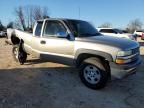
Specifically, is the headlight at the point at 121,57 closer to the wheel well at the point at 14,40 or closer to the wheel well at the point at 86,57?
the wheel well at the point at 86,57

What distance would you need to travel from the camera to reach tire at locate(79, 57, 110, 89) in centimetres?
536

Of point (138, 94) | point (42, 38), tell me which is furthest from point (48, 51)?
point (138, 94)

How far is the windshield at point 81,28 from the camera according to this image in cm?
613

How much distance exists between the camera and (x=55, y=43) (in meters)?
6.30

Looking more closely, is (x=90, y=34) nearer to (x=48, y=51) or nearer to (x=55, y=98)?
(x=48, y=51)

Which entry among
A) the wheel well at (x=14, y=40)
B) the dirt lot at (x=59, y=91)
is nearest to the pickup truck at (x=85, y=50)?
the dirt lot at (x=59, y=91)

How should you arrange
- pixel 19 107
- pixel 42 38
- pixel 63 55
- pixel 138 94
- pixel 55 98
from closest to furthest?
1. pixel 19 107
2. pixel 55 98
3. pixel 138 94
4. pixel 63 55
5. pixel 42 38

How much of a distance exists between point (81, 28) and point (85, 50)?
111 cm

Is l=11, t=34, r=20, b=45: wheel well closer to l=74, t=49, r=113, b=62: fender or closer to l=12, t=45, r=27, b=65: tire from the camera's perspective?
l=12, t=45, r=27, b=65: tire

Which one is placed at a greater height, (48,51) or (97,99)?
(48,51)

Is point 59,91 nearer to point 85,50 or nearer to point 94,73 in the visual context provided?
point 94,73

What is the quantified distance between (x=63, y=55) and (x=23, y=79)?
1437 millimetres

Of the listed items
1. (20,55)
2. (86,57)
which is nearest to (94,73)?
(86,57)

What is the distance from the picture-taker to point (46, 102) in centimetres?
464
